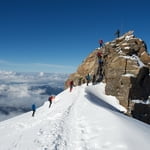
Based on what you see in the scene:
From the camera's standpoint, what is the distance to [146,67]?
177 ft

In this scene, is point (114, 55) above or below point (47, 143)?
above

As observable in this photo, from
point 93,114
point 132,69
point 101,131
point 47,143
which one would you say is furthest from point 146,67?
point 47,143

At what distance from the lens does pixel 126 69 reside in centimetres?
5394

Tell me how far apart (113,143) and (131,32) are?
5203 cm

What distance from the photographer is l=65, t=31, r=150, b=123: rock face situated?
5078 cm

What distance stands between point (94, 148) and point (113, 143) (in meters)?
1.29

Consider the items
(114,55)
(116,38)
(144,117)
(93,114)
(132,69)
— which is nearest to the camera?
(93,114)

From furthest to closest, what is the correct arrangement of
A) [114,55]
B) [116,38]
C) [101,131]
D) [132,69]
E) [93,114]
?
[116,38] < [114,55] < [132,69] < [93,114] < [101,131]

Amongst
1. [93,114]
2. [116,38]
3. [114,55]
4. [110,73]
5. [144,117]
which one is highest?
[116,38]

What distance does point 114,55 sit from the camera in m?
60.7

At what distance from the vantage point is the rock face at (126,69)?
50.8 m

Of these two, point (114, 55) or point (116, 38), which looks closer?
point (114, 55)

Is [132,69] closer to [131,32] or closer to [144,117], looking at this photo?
[144,117]

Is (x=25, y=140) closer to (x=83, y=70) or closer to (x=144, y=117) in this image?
(x=144, y=117)
